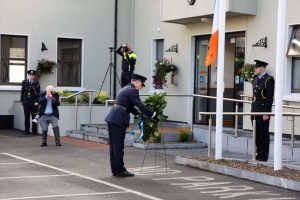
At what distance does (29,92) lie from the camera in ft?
60.4

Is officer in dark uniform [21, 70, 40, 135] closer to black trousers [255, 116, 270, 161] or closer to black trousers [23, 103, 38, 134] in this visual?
black trousers [23, 103, 38, 134]

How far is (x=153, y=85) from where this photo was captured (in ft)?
65.5

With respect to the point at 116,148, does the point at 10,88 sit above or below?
above

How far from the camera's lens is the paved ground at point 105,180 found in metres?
8.66

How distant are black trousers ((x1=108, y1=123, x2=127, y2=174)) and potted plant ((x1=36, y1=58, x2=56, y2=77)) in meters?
10.8

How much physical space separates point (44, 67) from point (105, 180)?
1139 centimetres

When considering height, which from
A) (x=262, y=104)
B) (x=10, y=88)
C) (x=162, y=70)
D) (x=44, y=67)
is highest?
(x=44, y=67)

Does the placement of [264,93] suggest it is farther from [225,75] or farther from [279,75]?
[225,75]

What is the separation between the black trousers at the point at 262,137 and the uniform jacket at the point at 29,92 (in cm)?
922

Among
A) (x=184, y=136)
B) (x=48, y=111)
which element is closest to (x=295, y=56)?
(x=184, y=136)

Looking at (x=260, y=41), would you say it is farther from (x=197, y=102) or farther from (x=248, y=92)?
(x=197, y=102)

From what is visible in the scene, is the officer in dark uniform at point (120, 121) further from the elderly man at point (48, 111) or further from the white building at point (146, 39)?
the white building at point (146, 39)

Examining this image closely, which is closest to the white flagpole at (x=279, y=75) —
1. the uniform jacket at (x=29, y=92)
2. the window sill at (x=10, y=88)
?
the uniform jacket at (x=29, y=92)

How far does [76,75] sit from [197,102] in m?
5.53
